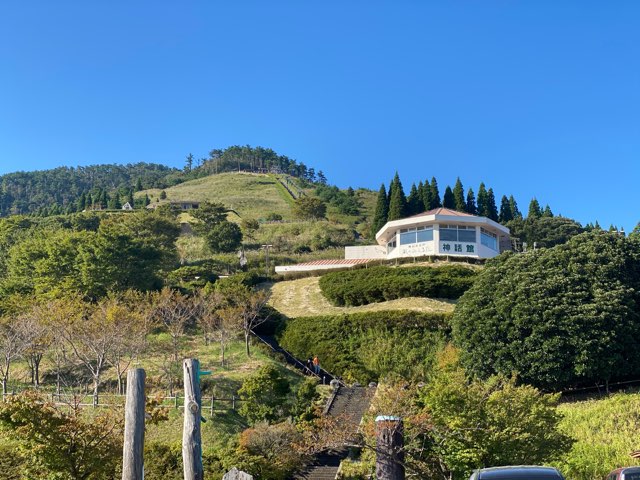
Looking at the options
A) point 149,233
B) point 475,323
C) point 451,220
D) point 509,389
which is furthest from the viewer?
point 149,233

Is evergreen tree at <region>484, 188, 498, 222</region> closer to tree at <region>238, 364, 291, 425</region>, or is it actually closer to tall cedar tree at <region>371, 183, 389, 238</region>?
tall cedar tree at <region>371, 183, 389, 238</region>

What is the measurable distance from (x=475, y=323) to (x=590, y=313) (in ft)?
12.6

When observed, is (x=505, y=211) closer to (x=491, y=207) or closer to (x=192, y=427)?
(x=491, y=207)

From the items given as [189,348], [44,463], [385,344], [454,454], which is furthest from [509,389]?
[189,348]

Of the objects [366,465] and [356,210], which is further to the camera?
[356,210]

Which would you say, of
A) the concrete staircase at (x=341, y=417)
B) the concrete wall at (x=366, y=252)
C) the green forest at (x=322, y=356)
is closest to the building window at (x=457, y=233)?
the green forest at (x=322, y=356)

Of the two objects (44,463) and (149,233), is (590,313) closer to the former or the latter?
(44,463)

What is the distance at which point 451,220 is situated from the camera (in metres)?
38.2

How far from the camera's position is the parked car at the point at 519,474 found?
26.8ft

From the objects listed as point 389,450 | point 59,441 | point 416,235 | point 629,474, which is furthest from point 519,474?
point 416,235

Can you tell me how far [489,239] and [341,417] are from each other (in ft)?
92.6

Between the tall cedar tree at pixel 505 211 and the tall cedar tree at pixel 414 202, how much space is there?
11.8m

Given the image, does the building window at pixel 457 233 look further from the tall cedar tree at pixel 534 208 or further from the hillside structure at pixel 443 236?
the tall cedar tree at pixel 534 208

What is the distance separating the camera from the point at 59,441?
482 inches
